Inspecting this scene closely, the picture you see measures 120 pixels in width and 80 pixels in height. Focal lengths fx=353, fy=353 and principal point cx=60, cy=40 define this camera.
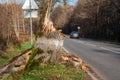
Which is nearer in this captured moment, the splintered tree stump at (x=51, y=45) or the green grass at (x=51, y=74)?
the green grass at (x=51, y=74)

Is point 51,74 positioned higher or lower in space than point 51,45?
lower

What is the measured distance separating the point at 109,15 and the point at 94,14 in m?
11.6

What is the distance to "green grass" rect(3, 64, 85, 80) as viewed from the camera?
11.0m

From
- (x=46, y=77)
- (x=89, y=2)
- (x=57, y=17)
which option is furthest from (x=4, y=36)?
(x=57, y=17)

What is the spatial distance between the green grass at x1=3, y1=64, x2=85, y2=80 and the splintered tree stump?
0.63 m

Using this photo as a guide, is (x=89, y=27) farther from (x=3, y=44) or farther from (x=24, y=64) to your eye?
(x=24, y=64)

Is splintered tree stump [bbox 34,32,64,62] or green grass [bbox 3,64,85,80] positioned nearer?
green grass [bbox 3,64,85,80]

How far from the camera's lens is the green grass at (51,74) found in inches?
434

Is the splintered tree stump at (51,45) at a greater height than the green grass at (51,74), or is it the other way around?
the splintered tree stump at (51,45)

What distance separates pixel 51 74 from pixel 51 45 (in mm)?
2312

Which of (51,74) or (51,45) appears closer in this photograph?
(51,74)

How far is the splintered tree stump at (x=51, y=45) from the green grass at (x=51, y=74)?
628mm

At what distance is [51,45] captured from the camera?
13594mm

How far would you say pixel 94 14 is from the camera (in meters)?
74.9
